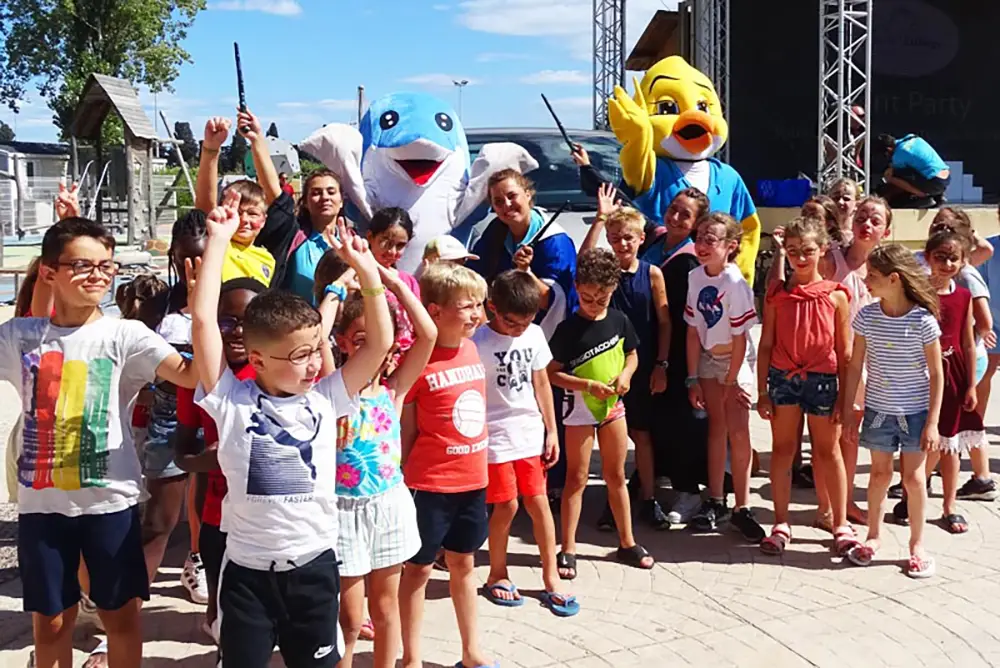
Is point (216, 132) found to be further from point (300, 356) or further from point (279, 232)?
point (300, 356)

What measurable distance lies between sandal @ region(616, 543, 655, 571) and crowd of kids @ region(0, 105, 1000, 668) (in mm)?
17

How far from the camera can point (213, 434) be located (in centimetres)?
285

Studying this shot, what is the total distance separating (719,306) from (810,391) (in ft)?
1.86

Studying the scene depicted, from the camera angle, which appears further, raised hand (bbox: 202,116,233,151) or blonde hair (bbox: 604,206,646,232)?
blonde hair (bbox: 604,206,646,232)

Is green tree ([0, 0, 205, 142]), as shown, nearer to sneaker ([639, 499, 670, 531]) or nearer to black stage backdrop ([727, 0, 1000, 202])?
black stage backdrop ([727, 0, 1000, 202])

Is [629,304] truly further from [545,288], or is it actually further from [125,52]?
[125,52]

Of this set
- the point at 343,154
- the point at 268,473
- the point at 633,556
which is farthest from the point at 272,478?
the point at 343,154

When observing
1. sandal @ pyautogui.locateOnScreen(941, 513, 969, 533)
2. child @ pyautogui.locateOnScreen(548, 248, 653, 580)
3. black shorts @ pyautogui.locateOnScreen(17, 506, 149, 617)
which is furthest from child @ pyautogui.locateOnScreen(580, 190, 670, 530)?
black shorts @ pyautogui.locateOnScreen(17, 506, 149, 617)

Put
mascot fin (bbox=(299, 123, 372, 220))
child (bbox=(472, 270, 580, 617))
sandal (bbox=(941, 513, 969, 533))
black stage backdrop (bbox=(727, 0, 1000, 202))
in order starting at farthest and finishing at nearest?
1. black stage backdrop (bbox=(727, 0, 1000, 202))
2. mascot fin (bbox=(299, 123, 372, 220))
3. sandal (bbox=(941, 513, 969, 533))
4. child (bbox=(472, 270, 580, 617))

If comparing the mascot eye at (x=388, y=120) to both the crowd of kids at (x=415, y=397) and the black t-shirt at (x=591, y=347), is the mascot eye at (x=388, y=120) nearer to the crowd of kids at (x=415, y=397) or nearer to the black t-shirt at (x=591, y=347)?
the crowd of kids at (x=415, y=397)

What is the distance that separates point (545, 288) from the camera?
4.32 meters

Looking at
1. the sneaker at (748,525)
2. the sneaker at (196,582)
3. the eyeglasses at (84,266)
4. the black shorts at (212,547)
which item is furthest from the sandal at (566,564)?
the eyeglasses at (84,266)

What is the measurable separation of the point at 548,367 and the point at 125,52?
31.3m

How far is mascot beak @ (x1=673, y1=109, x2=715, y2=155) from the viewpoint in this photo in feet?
18.5
